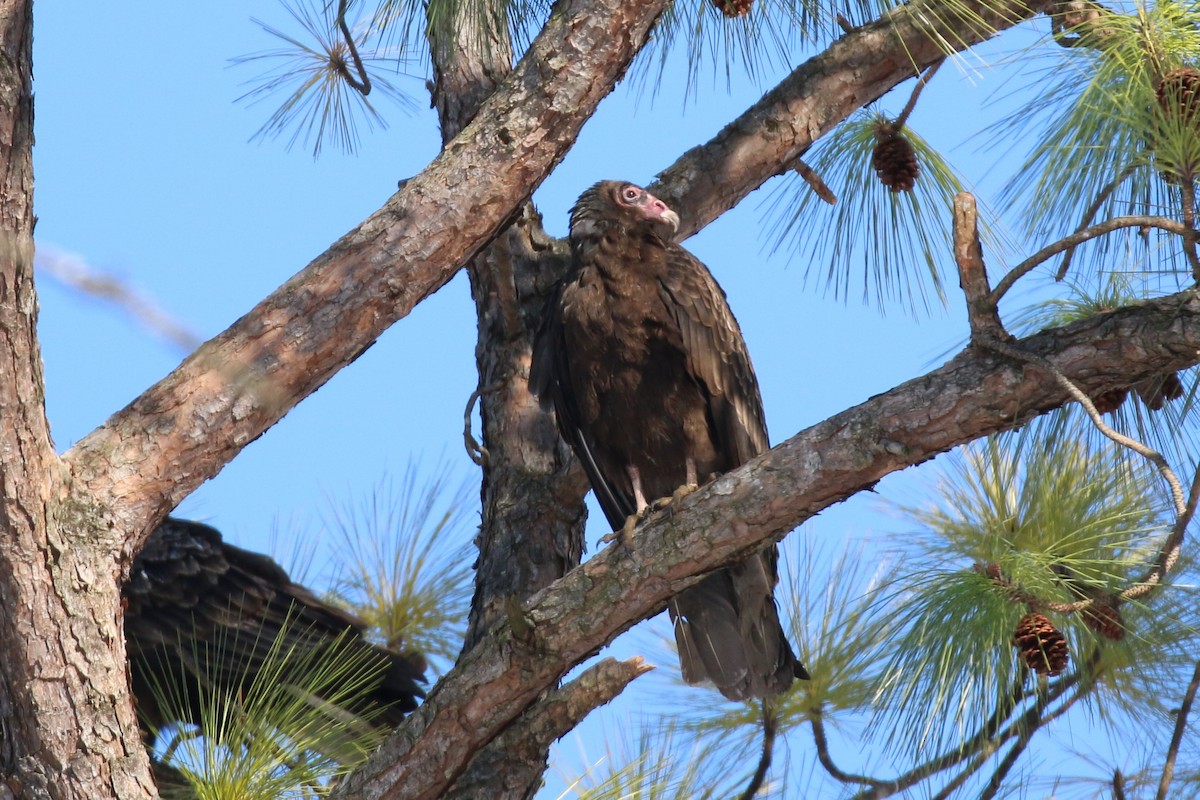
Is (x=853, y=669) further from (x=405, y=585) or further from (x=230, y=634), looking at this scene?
(x=230, y=634)

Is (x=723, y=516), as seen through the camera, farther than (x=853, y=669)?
No

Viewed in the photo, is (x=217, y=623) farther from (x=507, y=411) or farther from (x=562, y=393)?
(x=562, y=393)

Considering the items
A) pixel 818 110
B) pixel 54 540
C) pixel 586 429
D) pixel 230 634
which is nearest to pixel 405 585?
pixel 230 634

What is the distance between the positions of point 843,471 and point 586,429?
4.33 feet

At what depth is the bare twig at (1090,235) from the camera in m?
2.15

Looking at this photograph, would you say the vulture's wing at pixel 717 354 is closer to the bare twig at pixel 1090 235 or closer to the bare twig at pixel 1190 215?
the bare twig at pixel 1090 235

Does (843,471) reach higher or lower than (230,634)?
lower

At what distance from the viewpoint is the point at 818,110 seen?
376cm

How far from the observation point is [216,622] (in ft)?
12.2

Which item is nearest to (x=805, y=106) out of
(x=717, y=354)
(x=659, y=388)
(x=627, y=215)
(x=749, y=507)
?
(x=627, y=215)

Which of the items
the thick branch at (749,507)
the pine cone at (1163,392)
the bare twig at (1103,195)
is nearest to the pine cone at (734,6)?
the bare twig at (1103,195)

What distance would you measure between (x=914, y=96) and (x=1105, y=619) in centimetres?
146

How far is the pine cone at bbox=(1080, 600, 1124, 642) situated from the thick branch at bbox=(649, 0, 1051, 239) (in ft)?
5.44

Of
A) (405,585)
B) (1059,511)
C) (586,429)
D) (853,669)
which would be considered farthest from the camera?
(405,585)
